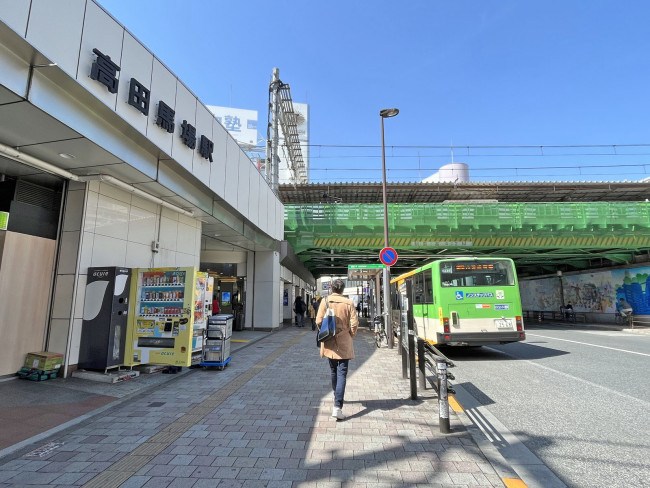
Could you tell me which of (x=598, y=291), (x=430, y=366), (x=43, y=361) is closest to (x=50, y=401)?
(x=43, y=361)

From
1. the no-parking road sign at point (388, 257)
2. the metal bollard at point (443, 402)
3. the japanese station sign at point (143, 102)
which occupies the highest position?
the japanese station sign at point (143, 102)

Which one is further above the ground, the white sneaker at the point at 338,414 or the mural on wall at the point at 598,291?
the mural on wall at the point at 598,291

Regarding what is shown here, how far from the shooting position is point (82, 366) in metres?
6.11

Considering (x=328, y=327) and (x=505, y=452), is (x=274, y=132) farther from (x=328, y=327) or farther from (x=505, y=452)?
(x=505, y=452)

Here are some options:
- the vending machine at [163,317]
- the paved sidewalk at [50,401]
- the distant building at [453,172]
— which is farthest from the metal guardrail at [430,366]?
the distant building at [453,172]

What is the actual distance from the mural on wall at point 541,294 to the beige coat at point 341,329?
28477 millimetres

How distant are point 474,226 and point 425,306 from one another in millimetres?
9284

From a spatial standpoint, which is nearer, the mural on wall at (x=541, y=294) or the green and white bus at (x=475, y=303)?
the green and white bus at (x=475, y=303)

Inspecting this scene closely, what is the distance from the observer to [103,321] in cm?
612

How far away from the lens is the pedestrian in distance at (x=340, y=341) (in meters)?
4.46

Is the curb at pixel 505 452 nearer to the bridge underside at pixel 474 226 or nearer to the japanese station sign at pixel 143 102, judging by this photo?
the japanese station sign at pixel 143 102

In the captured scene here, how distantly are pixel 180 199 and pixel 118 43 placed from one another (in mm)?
3355

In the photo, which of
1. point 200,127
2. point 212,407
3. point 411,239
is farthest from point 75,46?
point 411,239

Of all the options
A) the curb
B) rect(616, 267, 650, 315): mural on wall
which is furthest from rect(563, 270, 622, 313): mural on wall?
the curb
